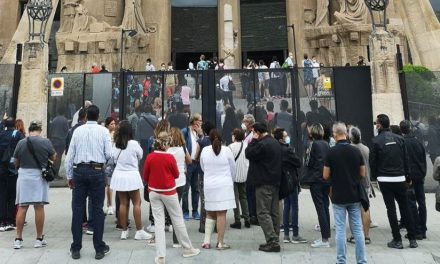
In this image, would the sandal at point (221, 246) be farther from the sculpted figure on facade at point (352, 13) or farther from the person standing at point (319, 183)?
the sculpted figure on facade at point (352, 13)

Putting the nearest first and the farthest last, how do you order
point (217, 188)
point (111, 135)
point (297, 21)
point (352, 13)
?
point (217, 188), point (111, 135), point (352, 13), point (297, 21)

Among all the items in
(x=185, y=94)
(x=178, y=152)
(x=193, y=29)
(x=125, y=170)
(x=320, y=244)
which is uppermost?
(x=193, y=29)

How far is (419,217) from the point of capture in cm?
677

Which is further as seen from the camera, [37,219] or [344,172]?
[37,219]

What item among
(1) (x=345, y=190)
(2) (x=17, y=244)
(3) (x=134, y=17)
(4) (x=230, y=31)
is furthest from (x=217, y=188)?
(4) (x=230, y=31)

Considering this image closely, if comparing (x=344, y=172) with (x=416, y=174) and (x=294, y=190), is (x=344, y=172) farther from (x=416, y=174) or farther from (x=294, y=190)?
(x=416, y=174)

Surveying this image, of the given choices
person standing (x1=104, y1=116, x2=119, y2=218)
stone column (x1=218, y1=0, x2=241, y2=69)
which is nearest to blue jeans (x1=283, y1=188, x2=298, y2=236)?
person standing (x1=104, y1=116, x2=119, y2=218)

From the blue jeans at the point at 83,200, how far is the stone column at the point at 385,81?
910 centimetres

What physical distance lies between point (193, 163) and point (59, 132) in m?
6.27

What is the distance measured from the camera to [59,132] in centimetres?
1198

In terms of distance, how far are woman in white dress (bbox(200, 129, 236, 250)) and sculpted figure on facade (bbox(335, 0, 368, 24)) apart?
17.0 metres

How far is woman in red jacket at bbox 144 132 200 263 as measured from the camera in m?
5.25

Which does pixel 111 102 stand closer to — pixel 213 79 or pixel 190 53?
pixel 213 79

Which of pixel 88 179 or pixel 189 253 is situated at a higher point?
pixel 88 179
